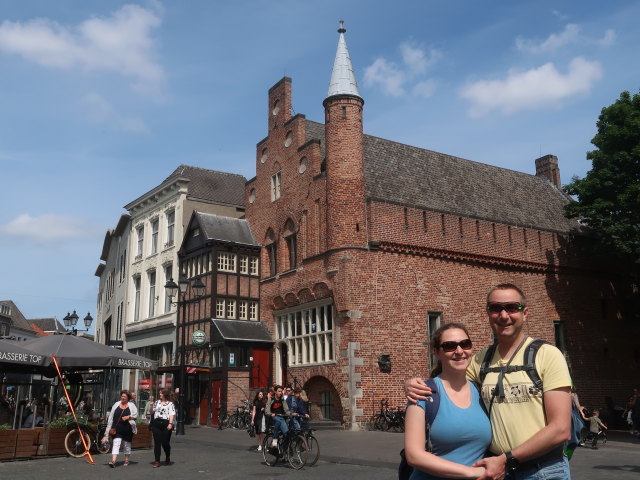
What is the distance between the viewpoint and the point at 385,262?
928 inches

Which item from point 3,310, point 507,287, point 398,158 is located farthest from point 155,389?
point 3,310

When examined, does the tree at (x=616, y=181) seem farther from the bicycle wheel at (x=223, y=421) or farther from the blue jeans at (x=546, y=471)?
the blue jeans at (x=546, y=471)

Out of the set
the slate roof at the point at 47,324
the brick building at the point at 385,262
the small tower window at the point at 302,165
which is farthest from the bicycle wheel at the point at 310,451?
the slate roof at the point at 47,324

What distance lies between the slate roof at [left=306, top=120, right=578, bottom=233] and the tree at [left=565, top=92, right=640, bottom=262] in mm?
4185

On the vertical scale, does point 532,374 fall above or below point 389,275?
below

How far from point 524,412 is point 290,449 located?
35.4ft

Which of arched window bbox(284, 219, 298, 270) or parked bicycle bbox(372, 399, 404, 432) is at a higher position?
arched window bbox(284, 219, 298, 270)

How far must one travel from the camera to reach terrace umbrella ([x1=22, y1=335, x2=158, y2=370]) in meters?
15.8

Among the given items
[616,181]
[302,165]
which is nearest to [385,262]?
[302,165]

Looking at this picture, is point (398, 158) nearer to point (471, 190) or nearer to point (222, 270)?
point (471, 190)

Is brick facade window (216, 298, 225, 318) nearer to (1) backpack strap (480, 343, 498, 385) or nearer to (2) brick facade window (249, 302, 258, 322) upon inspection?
(2) brick facade window (249, 302, 258, 322)

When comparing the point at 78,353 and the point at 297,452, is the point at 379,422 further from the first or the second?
the point at 78,353

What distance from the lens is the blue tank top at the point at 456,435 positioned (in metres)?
3.28

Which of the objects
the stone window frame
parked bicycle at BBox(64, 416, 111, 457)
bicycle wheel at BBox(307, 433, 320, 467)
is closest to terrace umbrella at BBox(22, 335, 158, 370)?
parked bicycle at BBox(64, 416, 111, 457)
